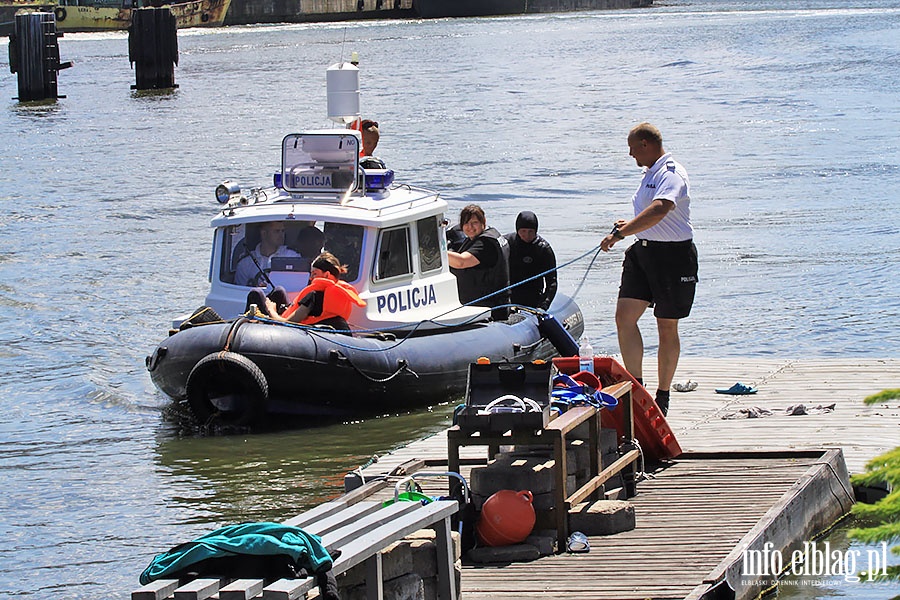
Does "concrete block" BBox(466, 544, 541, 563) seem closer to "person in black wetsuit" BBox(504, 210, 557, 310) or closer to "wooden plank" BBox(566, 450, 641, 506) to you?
"wooden plank" BBox(566, 450, 641, 506)

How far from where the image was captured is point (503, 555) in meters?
A: 6.35

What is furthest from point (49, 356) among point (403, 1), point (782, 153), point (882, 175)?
point (403, 1)

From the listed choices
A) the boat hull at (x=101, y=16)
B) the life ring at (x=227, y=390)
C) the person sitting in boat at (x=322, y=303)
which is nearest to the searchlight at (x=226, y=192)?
the person sitting in boat at (x=322, y=303)

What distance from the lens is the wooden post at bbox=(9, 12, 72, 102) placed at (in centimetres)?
4644

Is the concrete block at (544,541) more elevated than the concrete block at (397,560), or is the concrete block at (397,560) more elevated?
the concrete block at (397,560)

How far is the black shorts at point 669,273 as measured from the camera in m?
8.57

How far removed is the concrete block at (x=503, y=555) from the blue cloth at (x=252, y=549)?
1.68 metres

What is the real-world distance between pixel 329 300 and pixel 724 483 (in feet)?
15.8

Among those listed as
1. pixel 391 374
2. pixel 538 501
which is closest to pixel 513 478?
pixel 538 501

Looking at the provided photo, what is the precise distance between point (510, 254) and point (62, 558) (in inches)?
209

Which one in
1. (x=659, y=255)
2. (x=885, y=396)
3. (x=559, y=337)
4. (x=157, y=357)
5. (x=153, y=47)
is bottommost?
(x=157, y=357)

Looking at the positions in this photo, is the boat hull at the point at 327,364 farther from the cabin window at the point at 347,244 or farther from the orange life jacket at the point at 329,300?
the cabin window at the point at 347,244

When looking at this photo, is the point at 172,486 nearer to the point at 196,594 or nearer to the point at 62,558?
the point at 62,558

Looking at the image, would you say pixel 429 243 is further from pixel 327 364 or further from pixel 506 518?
pixel 506 518
